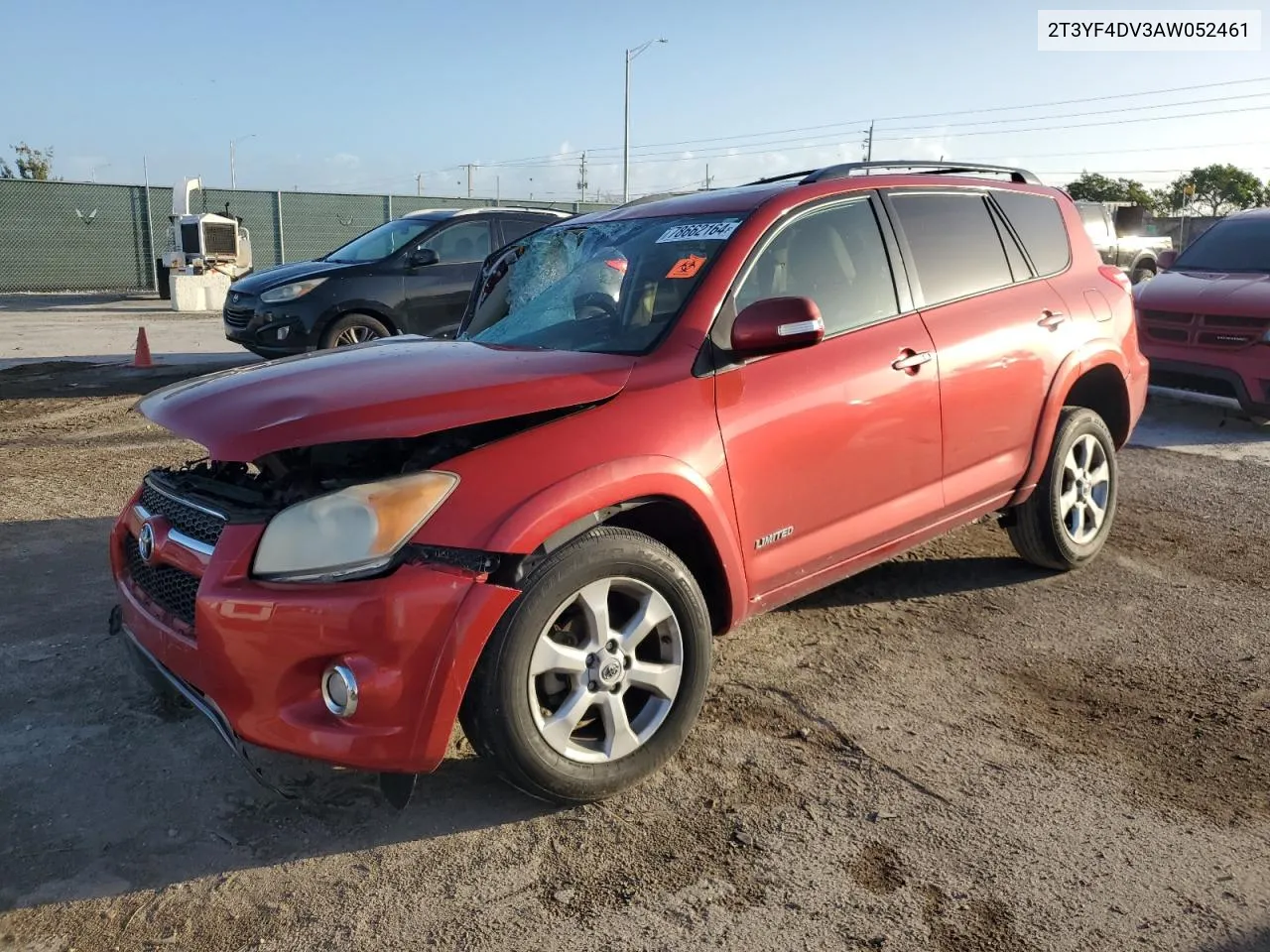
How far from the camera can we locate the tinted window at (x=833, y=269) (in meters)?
3.53

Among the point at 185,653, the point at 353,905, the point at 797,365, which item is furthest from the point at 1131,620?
the point at 185,653

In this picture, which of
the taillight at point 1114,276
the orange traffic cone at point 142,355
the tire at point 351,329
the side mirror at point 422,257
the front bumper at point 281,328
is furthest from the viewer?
the orange traffic cone at point 142,355

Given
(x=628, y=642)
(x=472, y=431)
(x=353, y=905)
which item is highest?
(x=472, y=431)

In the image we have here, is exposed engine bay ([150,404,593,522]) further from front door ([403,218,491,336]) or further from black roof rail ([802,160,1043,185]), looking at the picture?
front door ([403,218,491,336])

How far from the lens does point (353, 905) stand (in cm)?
251

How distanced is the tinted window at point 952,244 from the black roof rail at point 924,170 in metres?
0.18

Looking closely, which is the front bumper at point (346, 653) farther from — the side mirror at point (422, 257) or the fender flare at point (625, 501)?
the side mirror at point (422, 257)

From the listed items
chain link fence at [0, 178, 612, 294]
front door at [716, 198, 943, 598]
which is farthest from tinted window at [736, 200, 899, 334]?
chain link fence at [0, 178, 612, 294]

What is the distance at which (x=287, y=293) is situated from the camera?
9.59 meters

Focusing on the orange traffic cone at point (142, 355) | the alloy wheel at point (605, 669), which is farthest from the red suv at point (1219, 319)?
the orange traffic cone at point (142, 355)

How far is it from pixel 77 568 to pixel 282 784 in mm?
2448

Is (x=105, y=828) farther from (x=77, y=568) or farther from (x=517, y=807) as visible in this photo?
(x=77, y=568)

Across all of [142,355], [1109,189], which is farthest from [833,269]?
[1109,189]

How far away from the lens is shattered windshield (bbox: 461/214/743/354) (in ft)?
11.2
